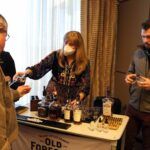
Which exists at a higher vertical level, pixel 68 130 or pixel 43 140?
pixel 68 130

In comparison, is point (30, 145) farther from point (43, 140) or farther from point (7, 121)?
point (7, 121)

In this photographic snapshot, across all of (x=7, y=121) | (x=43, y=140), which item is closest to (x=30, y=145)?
(x=43, y=140)

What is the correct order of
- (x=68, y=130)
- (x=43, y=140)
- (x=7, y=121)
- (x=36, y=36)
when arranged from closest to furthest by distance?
(x=7, y=121)
(x=68, y=130)
(x=43, y=140)
(x=36, y=36)

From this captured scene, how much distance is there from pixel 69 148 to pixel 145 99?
88 cm

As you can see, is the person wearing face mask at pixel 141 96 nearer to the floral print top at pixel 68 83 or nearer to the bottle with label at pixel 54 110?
the floral print top at pixel 68 83

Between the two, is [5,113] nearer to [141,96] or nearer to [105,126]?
[105,126]

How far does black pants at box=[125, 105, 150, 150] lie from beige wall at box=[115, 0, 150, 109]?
128 cm

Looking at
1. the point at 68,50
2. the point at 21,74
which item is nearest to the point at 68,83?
the point at 68,50

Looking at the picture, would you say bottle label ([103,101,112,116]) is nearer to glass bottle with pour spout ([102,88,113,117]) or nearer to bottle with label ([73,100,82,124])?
glass bottle with pour spout ([102,88,113,117])

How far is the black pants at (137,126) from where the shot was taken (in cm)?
234

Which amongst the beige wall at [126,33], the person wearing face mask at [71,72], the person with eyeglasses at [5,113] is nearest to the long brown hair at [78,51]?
the person wearing face mask at [71,72]

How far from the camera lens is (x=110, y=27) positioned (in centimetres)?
346

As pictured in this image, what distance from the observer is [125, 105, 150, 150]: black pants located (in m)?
2.34

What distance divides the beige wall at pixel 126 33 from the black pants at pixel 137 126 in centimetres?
128
